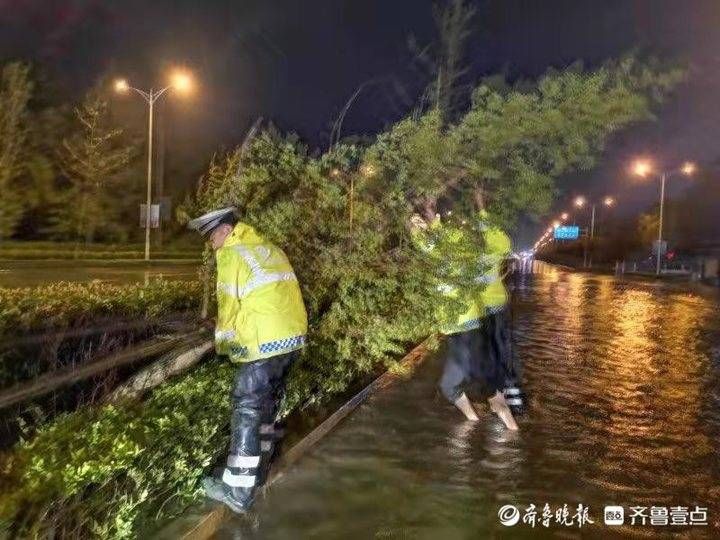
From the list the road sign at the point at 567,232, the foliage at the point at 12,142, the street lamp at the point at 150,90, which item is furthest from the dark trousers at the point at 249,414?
the road sign at the point at 567,232

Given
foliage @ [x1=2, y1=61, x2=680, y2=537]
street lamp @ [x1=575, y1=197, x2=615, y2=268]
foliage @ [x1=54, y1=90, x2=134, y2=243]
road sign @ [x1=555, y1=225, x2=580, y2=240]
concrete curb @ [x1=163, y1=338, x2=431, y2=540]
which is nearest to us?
concrete curb @ [x1=163, y1=338, x2=431, y2=540]

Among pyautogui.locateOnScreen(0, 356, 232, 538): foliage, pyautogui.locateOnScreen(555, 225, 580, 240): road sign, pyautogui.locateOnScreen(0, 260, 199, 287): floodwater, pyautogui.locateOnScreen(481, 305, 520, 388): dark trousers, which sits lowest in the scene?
pyautogui.locateOnScreen(0, 260, 199, 287): floodwater

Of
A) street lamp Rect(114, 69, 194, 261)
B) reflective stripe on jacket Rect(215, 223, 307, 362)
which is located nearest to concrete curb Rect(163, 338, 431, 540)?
reflective stripe on jacket Rect(215, 223, 307, 362)

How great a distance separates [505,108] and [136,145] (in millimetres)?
30423

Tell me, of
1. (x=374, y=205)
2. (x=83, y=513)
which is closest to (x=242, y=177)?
(x=374, y=205)

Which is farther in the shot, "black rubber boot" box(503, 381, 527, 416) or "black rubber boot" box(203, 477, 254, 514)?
"black rubber boot" box(503, 381, 527, 416)

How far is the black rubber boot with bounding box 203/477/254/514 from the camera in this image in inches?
182

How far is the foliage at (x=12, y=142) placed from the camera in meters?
4.90

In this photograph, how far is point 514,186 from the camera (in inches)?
271

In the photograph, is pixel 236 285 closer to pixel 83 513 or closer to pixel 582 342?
pixel 83 513

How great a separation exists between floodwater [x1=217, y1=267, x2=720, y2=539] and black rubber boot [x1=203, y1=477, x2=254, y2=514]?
110 millimetres

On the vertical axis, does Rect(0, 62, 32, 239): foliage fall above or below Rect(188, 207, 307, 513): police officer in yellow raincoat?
above

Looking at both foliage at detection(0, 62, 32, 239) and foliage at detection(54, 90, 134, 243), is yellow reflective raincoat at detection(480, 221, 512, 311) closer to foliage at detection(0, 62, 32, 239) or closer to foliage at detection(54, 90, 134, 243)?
foliage at detection(0, 62, 32, 239)

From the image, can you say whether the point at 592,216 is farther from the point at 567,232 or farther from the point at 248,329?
the point at 248,329
